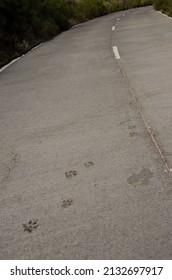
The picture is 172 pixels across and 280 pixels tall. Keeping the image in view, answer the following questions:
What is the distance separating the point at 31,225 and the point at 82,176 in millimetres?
1085

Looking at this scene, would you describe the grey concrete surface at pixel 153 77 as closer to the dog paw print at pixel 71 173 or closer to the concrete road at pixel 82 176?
the concrete road at pixel 82 176

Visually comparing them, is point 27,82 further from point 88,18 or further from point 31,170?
point 88,18

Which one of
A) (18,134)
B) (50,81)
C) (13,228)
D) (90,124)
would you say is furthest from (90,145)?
(50,81)

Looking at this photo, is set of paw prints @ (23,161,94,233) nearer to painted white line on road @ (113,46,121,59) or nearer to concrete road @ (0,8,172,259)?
concrete road @ (0,8,172,259)

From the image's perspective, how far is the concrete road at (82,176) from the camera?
346 cm

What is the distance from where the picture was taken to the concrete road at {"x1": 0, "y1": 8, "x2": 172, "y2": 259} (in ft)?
11.4

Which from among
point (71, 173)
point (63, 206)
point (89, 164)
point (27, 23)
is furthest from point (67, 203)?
point (27, 23)

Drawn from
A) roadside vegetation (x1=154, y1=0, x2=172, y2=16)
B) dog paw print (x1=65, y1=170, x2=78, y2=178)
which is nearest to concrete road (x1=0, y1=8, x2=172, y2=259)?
dog paw print (x1=65, y1=170, x2=78, y2=178)

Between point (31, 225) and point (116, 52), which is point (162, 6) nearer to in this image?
point (116, 52)

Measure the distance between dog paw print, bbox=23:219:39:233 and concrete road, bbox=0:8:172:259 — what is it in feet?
0.04

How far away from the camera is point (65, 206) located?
4.07m

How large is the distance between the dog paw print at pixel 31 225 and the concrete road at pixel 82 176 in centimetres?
1

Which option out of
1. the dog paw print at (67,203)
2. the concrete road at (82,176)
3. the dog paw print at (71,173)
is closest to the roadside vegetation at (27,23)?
the concrete road at (82,176)

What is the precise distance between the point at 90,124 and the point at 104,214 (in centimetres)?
274
